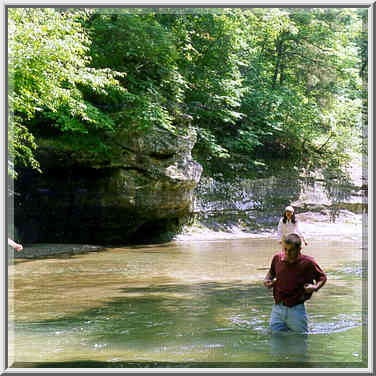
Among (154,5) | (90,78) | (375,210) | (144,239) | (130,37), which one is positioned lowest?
(144,239)

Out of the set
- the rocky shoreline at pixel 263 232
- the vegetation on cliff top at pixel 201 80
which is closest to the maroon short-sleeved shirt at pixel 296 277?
the vegetation on cliff top at pixel 201 80

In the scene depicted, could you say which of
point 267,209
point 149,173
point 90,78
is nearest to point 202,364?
point 90,78

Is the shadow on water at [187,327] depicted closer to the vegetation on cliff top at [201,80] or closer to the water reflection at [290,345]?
the water reflection at [290,345]

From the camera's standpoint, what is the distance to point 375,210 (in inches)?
192

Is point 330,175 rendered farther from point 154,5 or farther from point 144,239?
point 154,5

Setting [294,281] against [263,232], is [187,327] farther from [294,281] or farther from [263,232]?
[263,232]

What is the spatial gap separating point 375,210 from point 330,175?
1029 inches

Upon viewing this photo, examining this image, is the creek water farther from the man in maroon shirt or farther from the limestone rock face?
the limestone rock face

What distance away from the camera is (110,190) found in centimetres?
2112

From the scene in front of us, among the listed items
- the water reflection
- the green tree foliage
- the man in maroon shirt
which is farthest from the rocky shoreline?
the man in maroon shirt

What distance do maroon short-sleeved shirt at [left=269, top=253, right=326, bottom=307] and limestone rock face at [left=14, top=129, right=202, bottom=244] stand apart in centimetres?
1522

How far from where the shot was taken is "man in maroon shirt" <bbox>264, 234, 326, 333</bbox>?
6.00 meters

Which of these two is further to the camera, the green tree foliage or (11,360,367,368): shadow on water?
the green tree foliage

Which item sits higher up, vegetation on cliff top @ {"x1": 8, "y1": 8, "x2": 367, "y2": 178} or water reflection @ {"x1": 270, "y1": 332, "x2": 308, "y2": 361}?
vegetation on cliff top @ {"x1": 8, "y1": 8, "x2": 367, "y2": 178}
